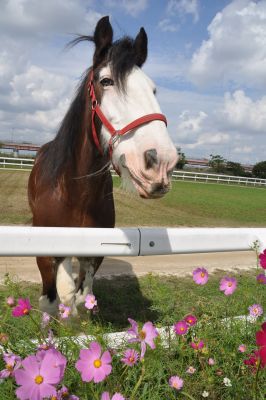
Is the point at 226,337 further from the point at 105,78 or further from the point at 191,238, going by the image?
the point at 105,78

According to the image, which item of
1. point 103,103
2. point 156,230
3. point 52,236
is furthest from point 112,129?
point 52,236

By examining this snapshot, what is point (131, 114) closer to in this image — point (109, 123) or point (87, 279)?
point (109, 123)

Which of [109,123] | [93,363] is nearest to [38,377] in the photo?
[93,363]

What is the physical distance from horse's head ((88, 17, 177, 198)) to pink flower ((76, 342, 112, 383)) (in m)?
1.23

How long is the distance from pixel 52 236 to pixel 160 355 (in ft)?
2.43

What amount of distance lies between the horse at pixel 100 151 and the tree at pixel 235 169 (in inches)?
2791

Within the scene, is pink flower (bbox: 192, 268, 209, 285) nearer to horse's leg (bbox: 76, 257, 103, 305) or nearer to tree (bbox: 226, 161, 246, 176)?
horse's leg (bbox: 76, 257, 103, 305)

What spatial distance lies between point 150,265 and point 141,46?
4544 millimetres

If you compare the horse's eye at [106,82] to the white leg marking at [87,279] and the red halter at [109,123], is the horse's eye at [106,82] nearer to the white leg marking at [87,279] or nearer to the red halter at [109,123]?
the red halter at [109,123]

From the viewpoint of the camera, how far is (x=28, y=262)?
21.0 feet

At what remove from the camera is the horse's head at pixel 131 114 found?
212 cm

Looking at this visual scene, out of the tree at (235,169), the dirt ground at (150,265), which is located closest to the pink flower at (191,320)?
the dirt ground at (150,265)

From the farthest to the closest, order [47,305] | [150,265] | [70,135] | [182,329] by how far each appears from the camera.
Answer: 1. [150,265]
2. [47,305]
3. [70,135]
4. [182,329]

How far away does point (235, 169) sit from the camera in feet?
240
